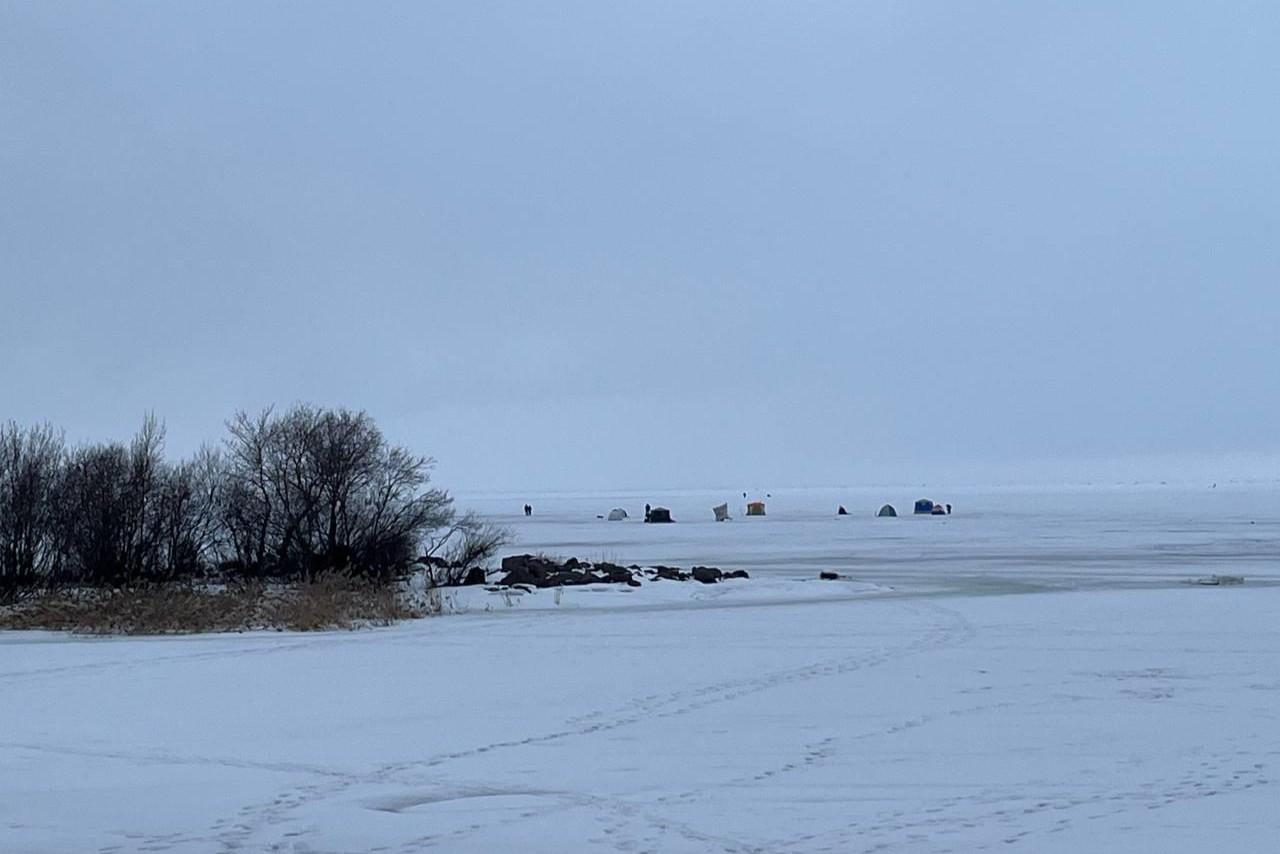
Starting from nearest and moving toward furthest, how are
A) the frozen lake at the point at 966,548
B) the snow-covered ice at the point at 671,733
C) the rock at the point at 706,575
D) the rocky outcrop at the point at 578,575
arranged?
the snow-covered ice at the point at 671,733 → the rocky outcrop at the point at 578,575 → the rock at the point at 706,575 → the frozen lake at the point at 966,548

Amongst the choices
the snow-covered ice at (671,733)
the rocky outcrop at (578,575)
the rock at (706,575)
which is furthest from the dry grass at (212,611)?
the rock at (706,575)

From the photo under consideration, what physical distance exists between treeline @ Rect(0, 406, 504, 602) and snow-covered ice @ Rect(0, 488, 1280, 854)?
34.2ft

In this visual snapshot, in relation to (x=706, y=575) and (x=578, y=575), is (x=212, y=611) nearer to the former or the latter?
(x=578, y=575)

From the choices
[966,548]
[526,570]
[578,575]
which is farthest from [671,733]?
[966,548]

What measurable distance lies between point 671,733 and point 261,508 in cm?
2486

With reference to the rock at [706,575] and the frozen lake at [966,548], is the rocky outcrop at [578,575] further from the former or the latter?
the frozen lake at [966,548]

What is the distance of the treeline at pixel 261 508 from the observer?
109 feet

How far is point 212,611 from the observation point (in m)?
23.9

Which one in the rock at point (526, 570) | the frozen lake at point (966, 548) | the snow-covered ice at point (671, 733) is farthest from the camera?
the frozen lake at point (966, 548)

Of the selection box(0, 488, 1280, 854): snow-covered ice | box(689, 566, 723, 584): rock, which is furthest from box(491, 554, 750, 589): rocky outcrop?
box(0, 488, 1280, 854): snow-covered ice

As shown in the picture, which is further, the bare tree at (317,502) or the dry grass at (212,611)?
the bare tree at (317,502)

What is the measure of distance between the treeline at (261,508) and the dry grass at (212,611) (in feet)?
18.4

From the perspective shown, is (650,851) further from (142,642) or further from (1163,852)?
(142,642)

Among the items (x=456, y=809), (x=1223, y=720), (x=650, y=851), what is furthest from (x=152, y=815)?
(x=1223, y=720)
